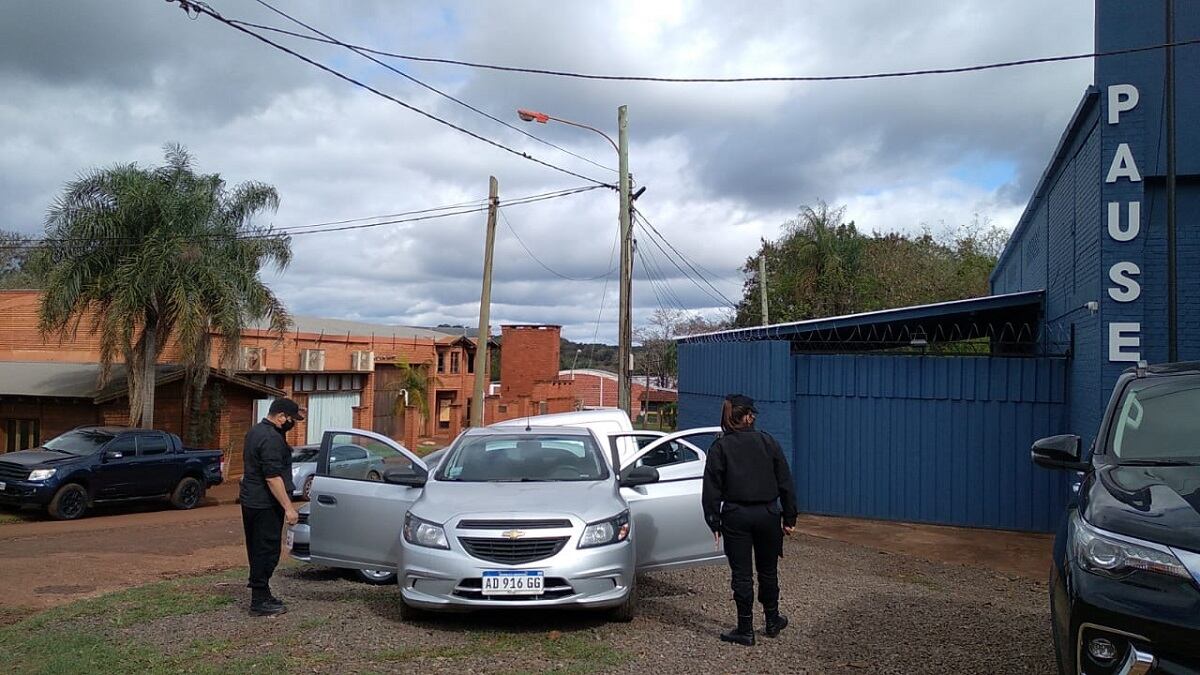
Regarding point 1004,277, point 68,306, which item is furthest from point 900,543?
point 68,306

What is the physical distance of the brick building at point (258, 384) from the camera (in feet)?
83.5

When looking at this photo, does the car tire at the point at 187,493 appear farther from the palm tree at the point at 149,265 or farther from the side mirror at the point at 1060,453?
the side mirror at the point at 1060,453

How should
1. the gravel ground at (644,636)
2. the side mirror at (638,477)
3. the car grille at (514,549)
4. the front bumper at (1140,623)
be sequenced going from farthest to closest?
the side mirror at (638,477) < the car grille at (514,549) < the gravel ground at (644,636) < the front bumper at (1140,623)

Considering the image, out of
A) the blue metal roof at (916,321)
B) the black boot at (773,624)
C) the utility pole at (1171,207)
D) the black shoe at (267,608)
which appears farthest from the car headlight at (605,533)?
the blue metal roof at (916,321)

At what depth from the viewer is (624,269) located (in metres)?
18.5

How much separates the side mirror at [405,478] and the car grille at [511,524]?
1157mm

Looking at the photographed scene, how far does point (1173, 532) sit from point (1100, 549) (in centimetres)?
28

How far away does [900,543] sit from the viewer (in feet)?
42.9

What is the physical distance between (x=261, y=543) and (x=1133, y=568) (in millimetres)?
5779

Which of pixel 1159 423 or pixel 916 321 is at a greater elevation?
pixel 916 321

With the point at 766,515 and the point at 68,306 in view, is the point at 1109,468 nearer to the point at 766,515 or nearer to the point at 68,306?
the point at 766,515

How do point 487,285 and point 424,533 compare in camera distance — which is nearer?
point 424,533

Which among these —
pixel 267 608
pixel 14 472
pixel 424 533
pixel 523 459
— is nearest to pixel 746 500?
pixel 424 533

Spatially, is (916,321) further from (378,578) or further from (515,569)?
(515,569)
